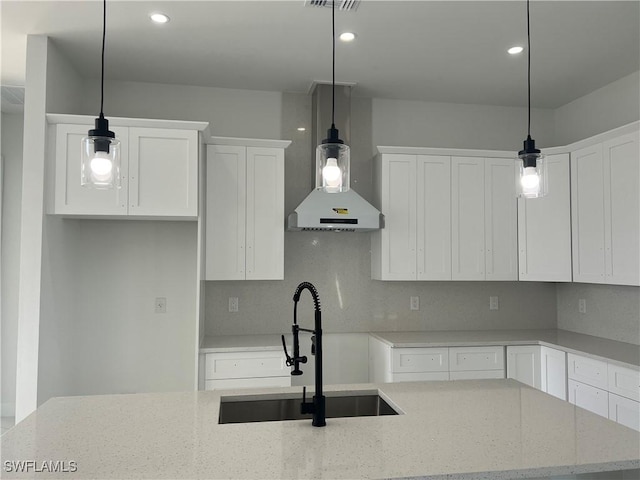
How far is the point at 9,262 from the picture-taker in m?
4.89

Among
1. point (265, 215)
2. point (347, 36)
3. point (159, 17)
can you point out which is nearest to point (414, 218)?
point (265, 215)

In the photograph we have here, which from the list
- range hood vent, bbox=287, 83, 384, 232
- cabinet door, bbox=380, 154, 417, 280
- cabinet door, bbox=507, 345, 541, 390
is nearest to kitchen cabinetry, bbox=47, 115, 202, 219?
range hood vent, bbox=287, 83, 384, 232

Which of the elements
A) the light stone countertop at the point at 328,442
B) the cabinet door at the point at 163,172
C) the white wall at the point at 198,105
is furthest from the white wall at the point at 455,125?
the light stone countertop at the point at 328,442

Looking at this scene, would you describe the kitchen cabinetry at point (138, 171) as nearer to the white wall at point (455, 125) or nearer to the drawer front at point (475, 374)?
the white wall at point (455, 125)

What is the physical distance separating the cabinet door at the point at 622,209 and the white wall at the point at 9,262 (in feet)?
17.1

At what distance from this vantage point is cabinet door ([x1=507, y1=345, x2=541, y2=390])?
383cm

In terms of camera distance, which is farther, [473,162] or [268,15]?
[473,162]

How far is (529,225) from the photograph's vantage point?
13.5 ft

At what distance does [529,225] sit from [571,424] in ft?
8.38

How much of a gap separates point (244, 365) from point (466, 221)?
2.13 meters

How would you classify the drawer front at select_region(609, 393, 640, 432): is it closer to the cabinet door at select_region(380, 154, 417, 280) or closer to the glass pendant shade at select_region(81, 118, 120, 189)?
the cabinet door at select_region(380, 154, 417, 280)

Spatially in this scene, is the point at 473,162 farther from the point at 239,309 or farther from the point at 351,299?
the point at 239,309

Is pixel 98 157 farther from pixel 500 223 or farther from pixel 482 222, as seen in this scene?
pixel 500 223

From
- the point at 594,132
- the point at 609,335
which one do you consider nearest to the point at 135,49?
the point at 594,132
